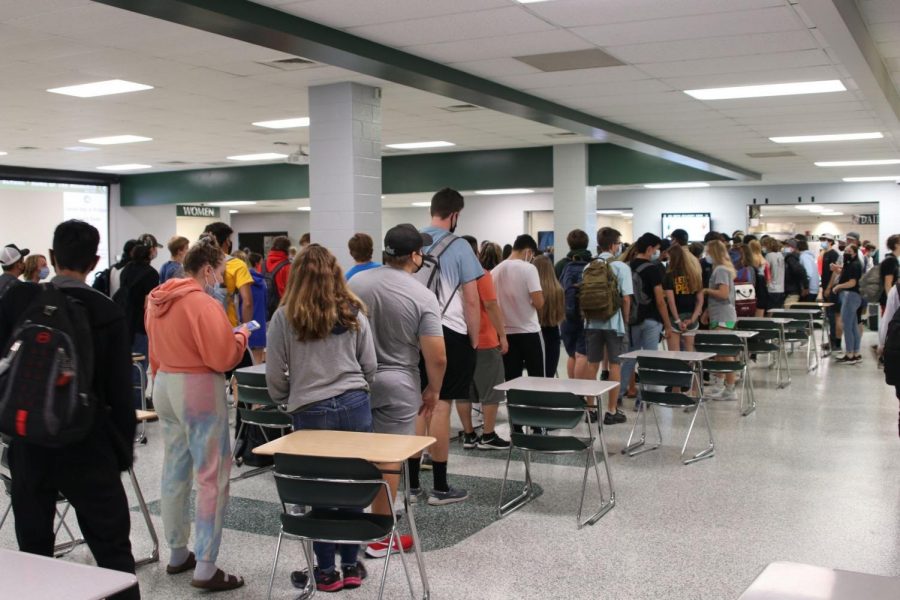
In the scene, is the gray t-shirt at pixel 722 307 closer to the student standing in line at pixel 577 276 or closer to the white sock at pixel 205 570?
the student standing in line at pixel 577 276

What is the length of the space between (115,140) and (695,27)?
8.80 meters

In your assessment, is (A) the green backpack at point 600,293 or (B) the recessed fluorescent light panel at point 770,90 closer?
(A) the green backpack at point 600,293

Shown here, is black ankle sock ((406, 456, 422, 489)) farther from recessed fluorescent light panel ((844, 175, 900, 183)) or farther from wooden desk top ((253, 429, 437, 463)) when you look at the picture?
recessed fluorescent light panel ((844, 175, 900, 183))

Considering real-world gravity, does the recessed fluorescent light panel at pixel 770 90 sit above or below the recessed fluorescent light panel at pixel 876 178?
below

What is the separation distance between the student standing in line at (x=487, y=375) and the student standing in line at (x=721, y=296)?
324 centimetres

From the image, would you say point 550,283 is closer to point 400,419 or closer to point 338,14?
point 338,14

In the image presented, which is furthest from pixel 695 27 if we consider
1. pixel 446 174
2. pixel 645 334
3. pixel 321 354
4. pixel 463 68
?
pixel 446 174

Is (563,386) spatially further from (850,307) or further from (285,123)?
(850,307)

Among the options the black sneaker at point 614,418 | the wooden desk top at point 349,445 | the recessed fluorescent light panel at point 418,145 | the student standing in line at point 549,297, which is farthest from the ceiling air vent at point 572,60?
the recessed fluorescent light panel at point 418,145

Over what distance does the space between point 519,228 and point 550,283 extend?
11499 mm

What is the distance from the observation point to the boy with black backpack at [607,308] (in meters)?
7.06

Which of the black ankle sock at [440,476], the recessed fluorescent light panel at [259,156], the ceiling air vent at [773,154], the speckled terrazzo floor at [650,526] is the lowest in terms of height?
the speckled terrazzo floor at [650,526]

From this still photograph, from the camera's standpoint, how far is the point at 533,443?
4.96 metres

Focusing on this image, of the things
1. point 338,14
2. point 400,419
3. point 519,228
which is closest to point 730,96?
point 338,14
